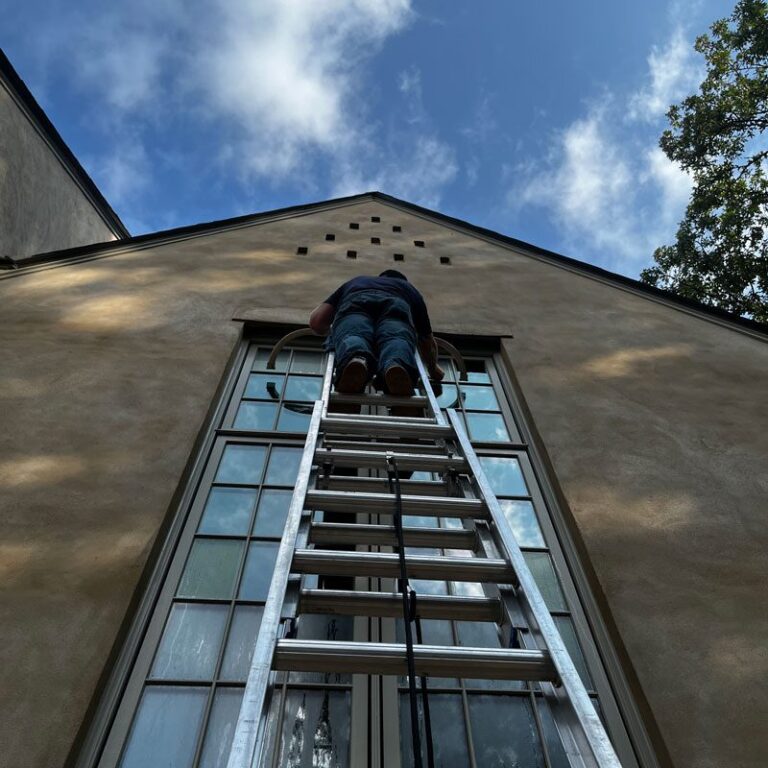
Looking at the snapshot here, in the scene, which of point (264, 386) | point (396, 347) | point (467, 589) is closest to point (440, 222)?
point (264, 386)

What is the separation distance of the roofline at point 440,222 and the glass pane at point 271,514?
3717 mm

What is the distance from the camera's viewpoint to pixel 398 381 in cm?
322

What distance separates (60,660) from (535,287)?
5.30m

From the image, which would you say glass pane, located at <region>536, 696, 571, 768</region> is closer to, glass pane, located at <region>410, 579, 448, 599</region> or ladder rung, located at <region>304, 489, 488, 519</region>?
glass pane, located at <region>410, 579, 448, 599</region>

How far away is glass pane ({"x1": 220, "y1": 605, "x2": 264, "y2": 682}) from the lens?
8.29 ft

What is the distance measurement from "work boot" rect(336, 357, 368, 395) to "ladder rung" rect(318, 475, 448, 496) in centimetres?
70

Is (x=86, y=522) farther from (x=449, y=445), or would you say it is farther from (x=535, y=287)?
(x=535, y=287)

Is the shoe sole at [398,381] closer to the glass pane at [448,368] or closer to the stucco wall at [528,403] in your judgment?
the stucco wall at [528,403]

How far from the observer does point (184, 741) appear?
225 cm

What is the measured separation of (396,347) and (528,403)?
54.1 inches

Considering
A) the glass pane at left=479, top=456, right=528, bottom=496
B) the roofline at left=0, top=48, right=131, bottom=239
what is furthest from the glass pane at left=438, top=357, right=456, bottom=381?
the roofline at left=0, top=48, right=131, bottom=239

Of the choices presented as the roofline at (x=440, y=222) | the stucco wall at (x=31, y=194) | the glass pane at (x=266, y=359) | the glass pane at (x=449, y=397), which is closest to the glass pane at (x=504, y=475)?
the glass pane at (x=449, y=397)

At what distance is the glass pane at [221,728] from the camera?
7.20 ft

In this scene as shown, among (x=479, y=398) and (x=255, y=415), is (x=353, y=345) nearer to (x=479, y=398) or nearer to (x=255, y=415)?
(x=255, y=415)
